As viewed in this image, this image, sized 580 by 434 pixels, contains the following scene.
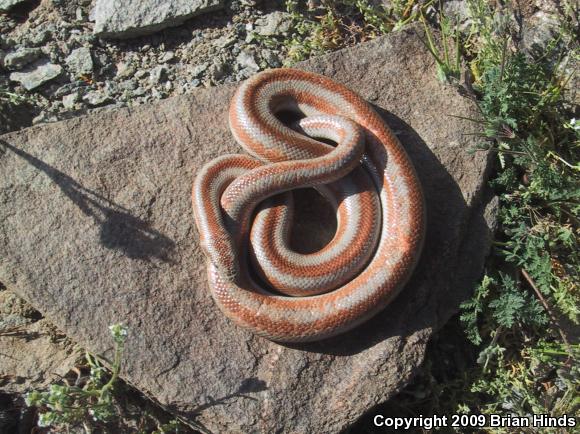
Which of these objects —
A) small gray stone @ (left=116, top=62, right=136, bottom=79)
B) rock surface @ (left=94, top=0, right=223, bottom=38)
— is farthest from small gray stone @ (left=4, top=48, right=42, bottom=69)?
small gray stone @ (left=116, top=62, right=136, bottom=79)

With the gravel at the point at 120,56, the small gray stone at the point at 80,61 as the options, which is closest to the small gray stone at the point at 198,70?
the gravel at the point at 120,56

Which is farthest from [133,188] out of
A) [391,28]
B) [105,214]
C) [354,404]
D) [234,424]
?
[391,28]

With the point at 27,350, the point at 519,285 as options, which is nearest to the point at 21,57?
the point at 27,350

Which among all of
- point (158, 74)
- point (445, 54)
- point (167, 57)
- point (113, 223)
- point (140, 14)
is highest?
point (140, 14)

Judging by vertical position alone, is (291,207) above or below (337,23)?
below

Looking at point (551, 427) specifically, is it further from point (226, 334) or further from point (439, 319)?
point (226, 334)

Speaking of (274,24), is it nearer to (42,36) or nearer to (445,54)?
(445,54)
